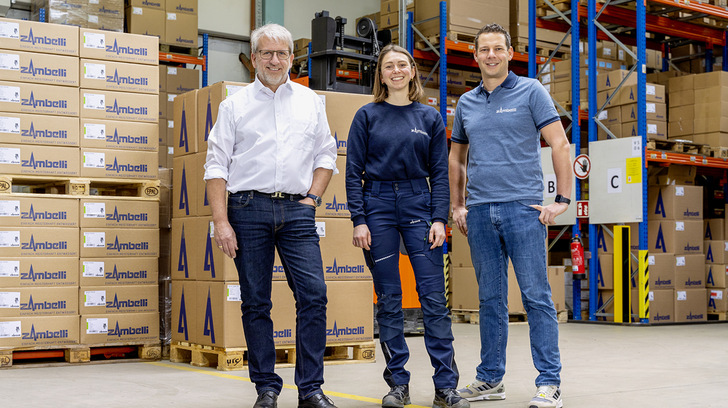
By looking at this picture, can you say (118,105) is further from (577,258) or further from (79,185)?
(577,258)

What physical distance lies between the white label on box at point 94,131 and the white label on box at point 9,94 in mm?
499

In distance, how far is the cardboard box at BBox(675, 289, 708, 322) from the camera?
966 cm

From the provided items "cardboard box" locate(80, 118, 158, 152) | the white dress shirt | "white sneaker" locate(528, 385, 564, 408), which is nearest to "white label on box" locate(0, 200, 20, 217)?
"cardboard box" locate(80, 118, 158, 152)

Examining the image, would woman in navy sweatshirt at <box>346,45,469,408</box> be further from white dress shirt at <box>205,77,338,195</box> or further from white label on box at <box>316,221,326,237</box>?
white label on box at <box>316,221,326,237</box>

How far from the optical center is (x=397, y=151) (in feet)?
12.3

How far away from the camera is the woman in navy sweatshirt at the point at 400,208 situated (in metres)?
3.70

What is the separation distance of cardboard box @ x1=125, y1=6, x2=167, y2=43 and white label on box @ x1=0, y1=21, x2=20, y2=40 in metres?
5.22

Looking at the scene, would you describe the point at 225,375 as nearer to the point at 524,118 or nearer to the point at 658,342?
the point at 524,118

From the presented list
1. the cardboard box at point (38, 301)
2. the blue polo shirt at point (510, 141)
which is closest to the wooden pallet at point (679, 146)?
the blue polo shirt at point (510, 141)

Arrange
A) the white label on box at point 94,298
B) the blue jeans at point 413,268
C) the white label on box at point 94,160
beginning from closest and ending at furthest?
the blue jeans at point 413,268
the white label on box at point 94,298
the white label on box at point 94,160

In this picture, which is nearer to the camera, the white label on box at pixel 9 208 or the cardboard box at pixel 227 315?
the cardboard box at pixel 227 315

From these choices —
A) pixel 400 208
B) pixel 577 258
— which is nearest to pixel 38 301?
pixel 400 208

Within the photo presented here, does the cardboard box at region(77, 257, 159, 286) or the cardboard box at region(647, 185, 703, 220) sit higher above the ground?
the cardboard box at region(647, 185, 703, 220)

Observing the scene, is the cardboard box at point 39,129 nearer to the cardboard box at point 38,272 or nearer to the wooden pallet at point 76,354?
the cardboard box at point 38,272
